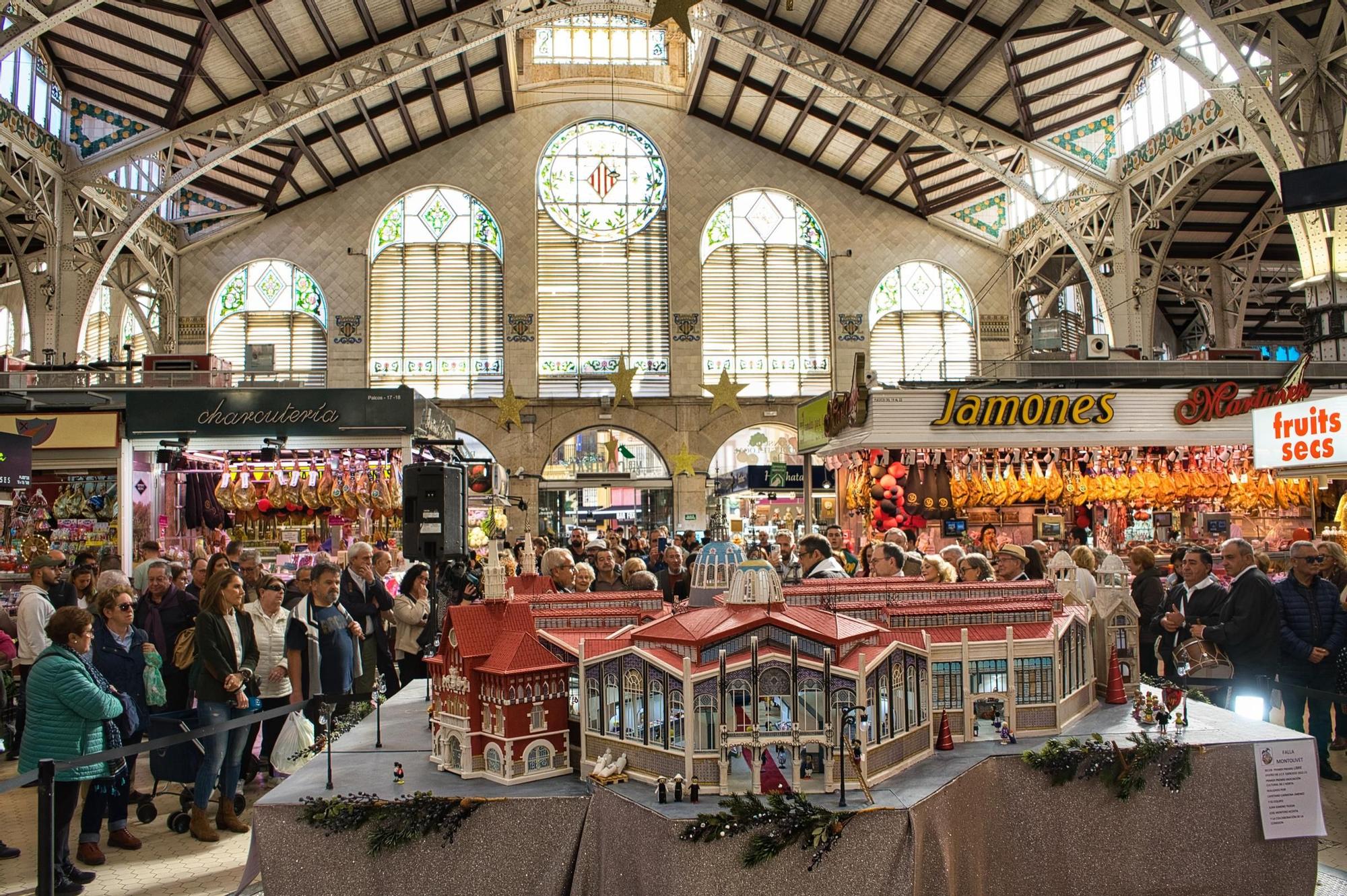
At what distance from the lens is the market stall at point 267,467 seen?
11.2 meters

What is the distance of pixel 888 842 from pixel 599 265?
2258 cm

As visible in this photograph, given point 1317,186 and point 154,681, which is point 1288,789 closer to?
point 154,681

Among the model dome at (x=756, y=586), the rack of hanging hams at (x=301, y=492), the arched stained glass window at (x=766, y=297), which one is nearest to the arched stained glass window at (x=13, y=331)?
the arched stained glass window at (x=766, y=297)

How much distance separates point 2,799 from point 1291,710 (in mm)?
7720

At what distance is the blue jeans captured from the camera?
542 centimetres

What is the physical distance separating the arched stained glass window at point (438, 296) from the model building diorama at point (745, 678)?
20.8m

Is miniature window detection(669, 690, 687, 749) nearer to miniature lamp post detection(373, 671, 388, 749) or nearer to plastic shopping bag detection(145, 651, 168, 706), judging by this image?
miniature lamp post detection(373, 671, 388, 749)

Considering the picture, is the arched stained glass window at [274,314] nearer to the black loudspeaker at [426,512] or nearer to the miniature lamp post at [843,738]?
the black loudspeaker at [426,512]

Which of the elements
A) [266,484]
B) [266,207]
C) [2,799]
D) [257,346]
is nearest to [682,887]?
[2,799]

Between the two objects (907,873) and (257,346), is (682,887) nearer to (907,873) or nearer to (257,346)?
(907,873)

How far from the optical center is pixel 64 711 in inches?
184

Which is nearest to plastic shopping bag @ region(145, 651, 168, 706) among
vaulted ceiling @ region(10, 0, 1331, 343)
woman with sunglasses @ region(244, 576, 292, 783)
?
woman with sunglasses @ region(244, 576, 292, 783)

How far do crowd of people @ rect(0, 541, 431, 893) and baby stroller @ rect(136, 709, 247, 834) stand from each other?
113mm

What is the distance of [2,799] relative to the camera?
251 inches
